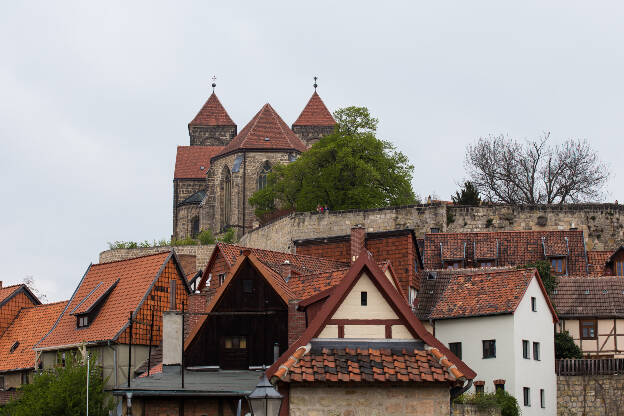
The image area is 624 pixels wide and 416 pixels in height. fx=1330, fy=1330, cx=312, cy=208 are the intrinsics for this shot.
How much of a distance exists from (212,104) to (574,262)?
256ft

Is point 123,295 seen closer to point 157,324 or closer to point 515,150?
point 157,324

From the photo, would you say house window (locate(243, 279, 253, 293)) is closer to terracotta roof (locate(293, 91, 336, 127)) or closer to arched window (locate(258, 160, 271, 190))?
arched window (locate(258, 160, 271, 190))

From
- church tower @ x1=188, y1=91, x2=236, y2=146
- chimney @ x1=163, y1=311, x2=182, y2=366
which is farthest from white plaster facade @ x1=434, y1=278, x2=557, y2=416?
church tower @ x1=188, y1=91, x2=236, y2=146

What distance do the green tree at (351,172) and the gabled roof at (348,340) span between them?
2052 inches

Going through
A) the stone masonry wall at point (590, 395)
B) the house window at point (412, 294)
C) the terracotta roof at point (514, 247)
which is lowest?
the stone masonry wall at point (590, 395)

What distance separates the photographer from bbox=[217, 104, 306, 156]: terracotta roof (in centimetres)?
10388

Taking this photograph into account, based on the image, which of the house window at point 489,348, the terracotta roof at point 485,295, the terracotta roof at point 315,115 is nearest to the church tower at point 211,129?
the terracotta roof at point 315,115

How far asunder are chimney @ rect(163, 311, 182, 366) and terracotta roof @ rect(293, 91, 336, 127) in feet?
285

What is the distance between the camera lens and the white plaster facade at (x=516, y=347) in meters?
45.9

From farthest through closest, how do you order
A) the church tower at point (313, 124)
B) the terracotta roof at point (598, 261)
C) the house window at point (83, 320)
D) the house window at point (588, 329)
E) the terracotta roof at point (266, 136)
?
the church tower at point (313, 124) → the terracotta roof at point (266, 136) → the terracotta roof at point (598, 261) → the house window at point (588, 329) → the house window at point (83, 320)

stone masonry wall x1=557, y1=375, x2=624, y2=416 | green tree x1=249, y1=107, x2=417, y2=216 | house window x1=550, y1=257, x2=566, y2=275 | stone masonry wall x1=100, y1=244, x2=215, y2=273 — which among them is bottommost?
stone masonry wall x1=557, y1=375, x2=624, y2=416

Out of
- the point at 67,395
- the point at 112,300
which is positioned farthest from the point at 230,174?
the point at 67,395

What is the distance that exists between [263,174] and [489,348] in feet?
187

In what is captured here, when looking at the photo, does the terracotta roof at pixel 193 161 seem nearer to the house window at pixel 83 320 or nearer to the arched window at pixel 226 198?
the arched window at pixel 226 198
